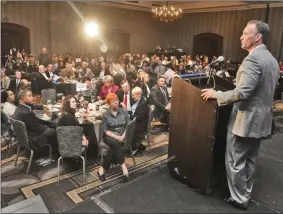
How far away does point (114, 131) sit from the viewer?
12.7 ft

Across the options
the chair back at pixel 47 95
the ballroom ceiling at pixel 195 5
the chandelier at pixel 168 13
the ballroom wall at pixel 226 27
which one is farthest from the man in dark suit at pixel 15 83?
the ballroom wall at pixel 226 27

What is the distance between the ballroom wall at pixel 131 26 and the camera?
36.6ft

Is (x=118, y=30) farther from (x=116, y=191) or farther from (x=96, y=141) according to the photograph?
(x=116, y=191)

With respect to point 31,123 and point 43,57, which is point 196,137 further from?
point 43,57

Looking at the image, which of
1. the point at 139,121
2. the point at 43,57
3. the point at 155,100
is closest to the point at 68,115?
the point at 139,121

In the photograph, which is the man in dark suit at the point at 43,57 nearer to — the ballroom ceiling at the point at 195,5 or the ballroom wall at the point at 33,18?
the ballroom wall at the point at 33,18

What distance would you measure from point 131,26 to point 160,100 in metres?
9.92

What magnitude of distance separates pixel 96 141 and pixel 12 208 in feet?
6.96

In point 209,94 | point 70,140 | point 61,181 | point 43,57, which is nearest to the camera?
point 209,94

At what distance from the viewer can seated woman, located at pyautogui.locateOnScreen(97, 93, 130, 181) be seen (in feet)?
12.0

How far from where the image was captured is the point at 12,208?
2193mm

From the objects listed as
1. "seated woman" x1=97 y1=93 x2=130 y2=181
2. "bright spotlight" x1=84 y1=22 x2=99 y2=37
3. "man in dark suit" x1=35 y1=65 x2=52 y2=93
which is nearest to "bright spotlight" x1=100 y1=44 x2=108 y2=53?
"bright spotlight" x1=84 y1=22 x2=99 y2=37

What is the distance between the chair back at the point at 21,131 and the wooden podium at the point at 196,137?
1.95m

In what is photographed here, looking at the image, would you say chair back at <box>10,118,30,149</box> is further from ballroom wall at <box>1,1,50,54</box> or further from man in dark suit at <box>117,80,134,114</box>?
ballroom wall at <box>1,1,50,54</box>
